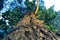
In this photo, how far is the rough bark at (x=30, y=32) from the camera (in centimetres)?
662

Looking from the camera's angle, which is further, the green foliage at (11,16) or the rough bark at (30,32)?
the green foliage at (11,16)

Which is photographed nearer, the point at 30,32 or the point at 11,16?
the point at 30,32

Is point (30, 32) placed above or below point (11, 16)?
above

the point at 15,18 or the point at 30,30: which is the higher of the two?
the point at 30,30

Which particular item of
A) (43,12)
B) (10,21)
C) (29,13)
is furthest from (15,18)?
(29,13)

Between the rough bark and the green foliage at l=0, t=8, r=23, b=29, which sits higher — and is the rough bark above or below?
above

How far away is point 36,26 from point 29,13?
53cm

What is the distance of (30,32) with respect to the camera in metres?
6.77

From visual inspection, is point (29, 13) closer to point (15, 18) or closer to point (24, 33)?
point (24, 33)

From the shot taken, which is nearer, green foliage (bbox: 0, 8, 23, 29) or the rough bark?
the rough bark

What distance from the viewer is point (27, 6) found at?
83.8 ft

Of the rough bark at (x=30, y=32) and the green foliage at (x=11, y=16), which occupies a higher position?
the rough bark at (x=30, y=32)

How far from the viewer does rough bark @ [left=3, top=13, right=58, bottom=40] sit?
6.62 m

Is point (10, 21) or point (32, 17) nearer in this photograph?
point (32, 17)
